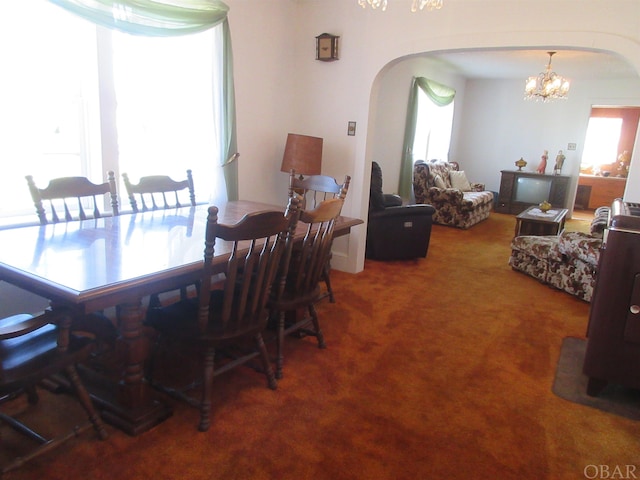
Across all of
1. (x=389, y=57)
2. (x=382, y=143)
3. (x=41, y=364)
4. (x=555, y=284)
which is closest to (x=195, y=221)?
(x=41, y=364)

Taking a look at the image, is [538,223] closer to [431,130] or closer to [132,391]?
[431,130]

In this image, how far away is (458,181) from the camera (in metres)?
7.57

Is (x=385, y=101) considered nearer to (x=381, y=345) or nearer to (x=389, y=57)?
(x=389, y=57)

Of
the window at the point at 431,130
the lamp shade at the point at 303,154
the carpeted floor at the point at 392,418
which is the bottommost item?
the carpeted floor at the point at 392,418

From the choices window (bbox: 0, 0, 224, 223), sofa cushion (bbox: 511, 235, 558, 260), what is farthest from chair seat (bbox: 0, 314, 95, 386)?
sofa cushion (bbox: 511, 235, 558, 260)

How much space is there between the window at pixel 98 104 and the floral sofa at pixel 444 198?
157 inches

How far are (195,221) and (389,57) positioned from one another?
7.33 feet

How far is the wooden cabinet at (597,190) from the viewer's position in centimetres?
874

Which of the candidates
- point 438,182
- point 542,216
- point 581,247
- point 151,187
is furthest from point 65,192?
point 438,182

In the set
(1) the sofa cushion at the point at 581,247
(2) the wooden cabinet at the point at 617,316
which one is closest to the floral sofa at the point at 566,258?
(1) the sofa cushion at the point at 581,247

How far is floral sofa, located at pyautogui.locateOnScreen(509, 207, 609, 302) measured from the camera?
362cm

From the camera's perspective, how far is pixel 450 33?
135 inches

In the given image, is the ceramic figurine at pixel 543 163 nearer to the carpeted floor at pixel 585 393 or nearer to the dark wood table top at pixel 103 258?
the carpeted floor at pixel 585 393

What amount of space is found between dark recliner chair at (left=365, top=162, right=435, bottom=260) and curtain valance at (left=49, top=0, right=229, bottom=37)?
2176 mm
